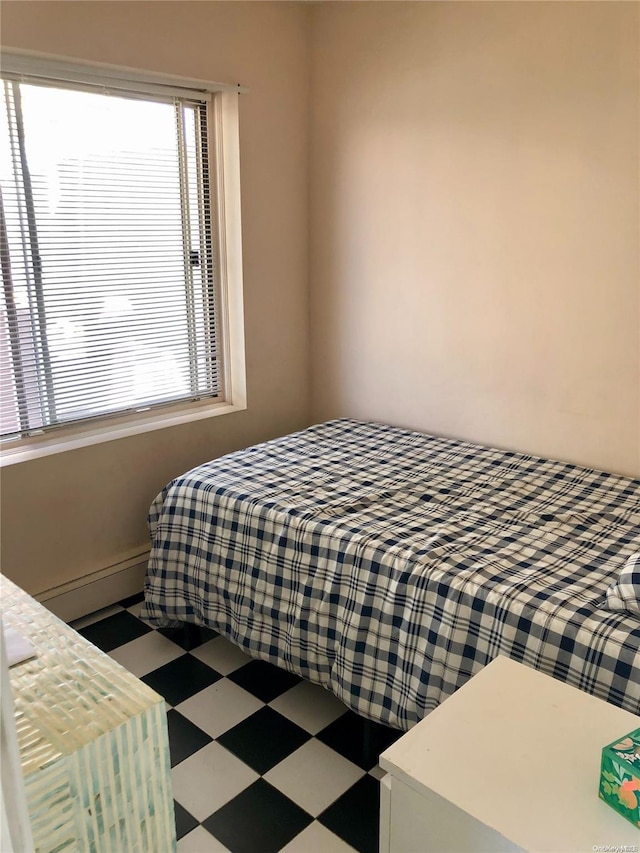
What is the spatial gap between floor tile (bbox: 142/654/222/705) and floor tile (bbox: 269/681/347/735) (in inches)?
10.4

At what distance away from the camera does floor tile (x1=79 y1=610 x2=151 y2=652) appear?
251 centimetres

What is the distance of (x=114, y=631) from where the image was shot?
2.58m

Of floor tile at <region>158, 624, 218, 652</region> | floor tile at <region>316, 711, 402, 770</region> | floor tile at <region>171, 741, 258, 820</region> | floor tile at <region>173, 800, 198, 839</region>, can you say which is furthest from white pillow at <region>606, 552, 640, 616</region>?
floor tile at <region>158, 624, 218, 652</region>

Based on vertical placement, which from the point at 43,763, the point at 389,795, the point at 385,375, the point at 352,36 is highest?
the point at 352,36

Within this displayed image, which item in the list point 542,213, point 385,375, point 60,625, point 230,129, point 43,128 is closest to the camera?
point 60,625

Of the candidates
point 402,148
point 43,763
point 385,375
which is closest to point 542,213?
point 402,148

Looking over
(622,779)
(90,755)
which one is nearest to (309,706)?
(90,755)

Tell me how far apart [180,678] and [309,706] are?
0.46 meters

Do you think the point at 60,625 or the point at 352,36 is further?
the point at 352,36

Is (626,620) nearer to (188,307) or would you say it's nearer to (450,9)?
(188,307)

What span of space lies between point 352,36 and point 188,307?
1374 millimetres

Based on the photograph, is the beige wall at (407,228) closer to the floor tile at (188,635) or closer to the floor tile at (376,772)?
the floor tile at (188,635)

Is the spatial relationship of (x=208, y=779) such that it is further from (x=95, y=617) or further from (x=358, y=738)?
(x=95, y=617)

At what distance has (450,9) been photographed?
2.65 metres
